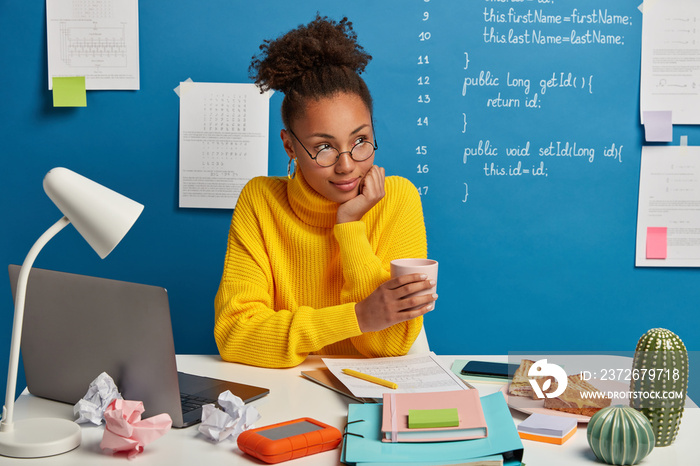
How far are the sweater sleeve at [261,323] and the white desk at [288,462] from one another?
0.42ft

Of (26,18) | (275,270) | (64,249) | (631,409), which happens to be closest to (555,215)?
(275,270)

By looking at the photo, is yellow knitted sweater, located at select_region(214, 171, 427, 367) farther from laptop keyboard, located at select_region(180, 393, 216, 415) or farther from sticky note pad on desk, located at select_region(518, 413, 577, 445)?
sticky note pad on desk, located at select_region(518, 413, 577, 445)

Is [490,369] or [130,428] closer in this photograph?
[130,428]

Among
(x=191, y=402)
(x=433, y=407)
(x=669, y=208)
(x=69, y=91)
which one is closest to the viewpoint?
(x=433, y=407)

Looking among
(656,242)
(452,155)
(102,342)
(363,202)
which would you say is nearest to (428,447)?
(102,342)

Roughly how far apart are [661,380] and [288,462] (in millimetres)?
541

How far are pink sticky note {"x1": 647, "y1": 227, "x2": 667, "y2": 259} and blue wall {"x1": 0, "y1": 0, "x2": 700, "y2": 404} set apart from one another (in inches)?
2.4

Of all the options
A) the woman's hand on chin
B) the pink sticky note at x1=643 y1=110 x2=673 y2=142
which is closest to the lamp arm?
A: the woman's hand on chin

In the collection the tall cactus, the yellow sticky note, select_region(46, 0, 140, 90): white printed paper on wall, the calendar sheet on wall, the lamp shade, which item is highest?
select_region(46, 0, 140, 90): white printed paper on wall

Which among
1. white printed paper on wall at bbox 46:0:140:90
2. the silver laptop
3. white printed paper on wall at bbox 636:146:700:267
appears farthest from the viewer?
white printed paper on wall at bbox 636:146:700:267

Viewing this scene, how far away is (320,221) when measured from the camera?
167 centimetres

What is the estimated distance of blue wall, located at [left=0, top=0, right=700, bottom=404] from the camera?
7.76 ft

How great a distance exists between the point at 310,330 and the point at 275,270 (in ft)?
0.97

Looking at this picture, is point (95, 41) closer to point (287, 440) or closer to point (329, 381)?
point (329, 381)
